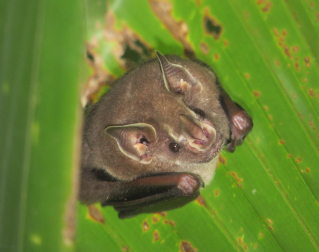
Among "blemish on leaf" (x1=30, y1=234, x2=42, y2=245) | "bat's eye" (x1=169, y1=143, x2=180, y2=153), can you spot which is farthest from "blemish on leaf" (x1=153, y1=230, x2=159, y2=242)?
"blemish on leaf" (x1=30, y1=234, x2=42, y2=245)

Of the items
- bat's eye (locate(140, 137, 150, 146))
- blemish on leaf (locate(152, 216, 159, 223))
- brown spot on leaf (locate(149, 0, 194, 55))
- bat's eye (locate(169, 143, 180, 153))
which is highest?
brown spot on leaf (locate(149, 0, 194, 55))

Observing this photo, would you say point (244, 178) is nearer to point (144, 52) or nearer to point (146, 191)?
point (146, 191)

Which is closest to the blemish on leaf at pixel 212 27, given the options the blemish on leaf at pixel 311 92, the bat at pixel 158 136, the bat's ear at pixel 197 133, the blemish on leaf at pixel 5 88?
the bat at pixel 158 136

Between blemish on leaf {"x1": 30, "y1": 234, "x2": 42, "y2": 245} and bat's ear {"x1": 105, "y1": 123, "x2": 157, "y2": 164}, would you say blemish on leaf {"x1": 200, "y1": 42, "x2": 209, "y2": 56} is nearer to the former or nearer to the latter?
bat's ear {"x1": 105, "y1": 123, "x2": 157, "y2": 164}

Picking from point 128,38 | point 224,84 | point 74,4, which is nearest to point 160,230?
point 224,84

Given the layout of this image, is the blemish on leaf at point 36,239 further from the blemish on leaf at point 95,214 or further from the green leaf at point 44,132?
the blemish on leaf at point 95,214

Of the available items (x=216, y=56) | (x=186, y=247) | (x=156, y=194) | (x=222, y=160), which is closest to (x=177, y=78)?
(x=216, y=56)
